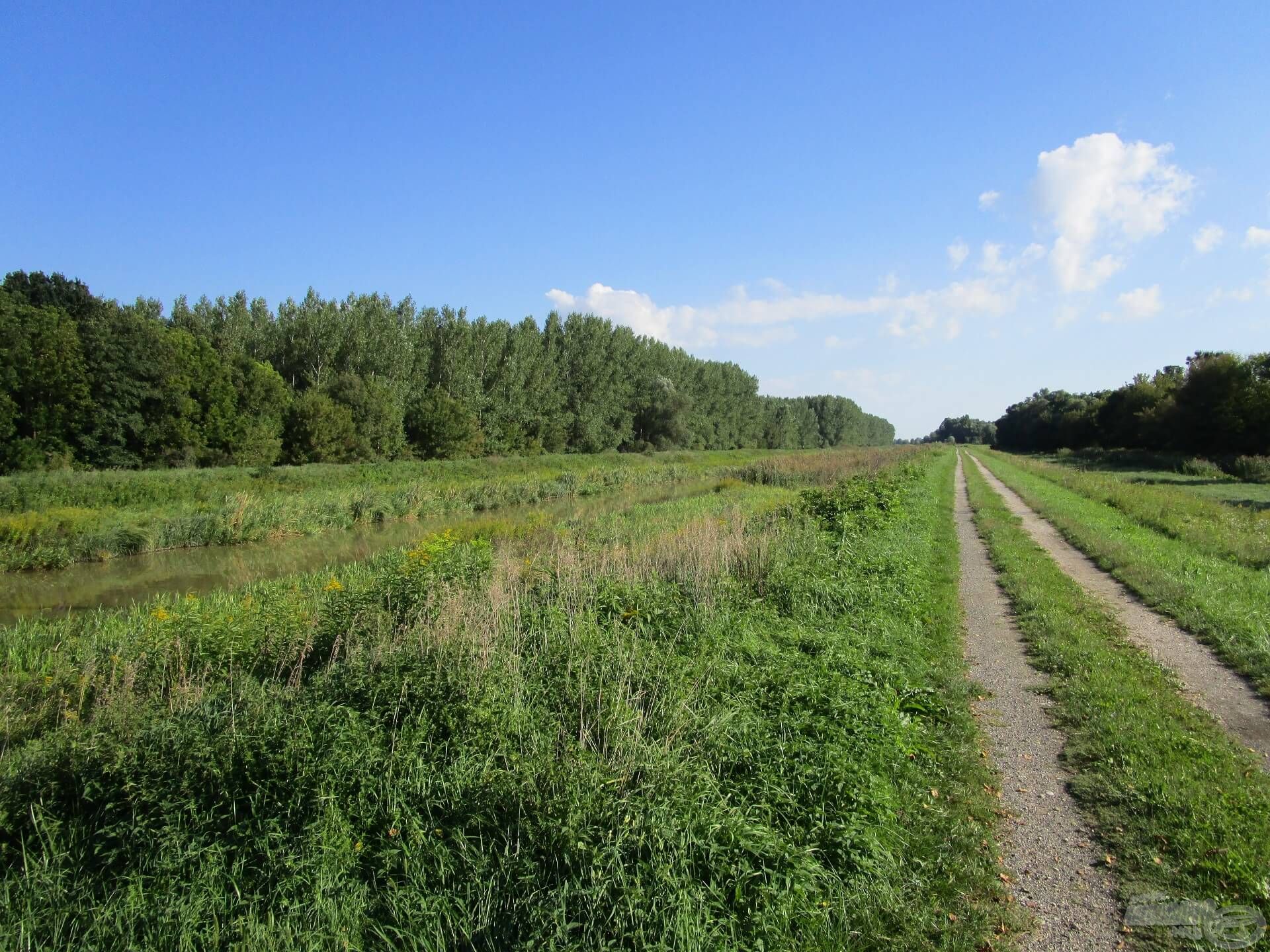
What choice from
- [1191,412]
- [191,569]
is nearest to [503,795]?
[191,569]

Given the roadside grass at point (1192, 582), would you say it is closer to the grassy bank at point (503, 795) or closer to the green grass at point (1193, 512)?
the green grass at point (1193, 512)

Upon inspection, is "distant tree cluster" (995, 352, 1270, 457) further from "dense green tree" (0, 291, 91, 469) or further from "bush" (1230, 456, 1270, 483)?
"dense green tree" (0, 291, 91, 469)

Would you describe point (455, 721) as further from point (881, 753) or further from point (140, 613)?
point (140, 613)

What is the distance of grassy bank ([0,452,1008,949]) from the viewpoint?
3426mm

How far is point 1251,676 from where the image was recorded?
6.82 meters

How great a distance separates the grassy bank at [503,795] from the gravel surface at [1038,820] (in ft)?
0.75

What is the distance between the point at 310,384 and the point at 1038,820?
161ft

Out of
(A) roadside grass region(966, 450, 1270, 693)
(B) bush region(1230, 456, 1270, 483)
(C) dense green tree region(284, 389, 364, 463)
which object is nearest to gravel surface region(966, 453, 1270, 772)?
(A) roadside grass region(966, 450, 1270, 693)

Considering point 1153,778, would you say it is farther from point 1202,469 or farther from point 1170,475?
point 1202,469

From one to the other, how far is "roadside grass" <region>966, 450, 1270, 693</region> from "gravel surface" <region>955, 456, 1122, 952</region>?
2.22 meters

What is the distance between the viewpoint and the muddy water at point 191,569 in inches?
608

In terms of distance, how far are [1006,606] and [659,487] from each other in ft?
102

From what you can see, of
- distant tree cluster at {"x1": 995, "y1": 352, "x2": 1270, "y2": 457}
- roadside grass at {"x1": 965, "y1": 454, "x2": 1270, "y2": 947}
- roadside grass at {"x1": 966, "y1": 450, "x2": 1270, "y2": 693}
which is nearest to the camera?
roadside grass at {"x1": 965, "y1": 454, "x2": 1270, "y2": 947}

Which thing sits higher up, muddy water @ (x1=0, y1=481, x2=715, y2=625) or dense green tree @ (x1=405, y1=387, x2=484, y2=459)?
dense green tree @ (x1=405, y1=387, x2=484, y2=459)
